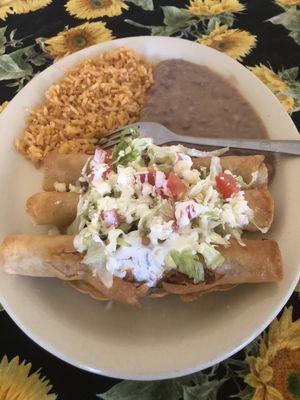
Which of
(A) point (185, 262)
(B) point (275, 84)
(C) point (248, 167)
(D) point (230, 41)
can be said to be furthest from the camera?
(D) point (230, 41)

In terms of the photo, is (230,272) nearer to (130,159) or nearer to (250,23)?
(130,159)

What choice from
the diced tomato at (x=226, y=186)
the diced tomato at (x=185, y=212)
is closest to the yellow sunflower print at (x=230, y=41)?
the diced tomato at (x=226, y=186)

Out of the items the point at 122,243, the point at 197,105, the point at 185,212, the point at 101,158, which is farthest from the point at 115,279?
the point at 197,105

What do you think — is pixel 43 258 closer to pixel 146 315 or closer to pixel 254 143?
pixel 146 315

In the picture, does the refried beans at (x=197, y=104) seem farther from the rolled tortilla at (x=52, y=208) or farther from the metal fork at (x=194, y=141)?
the rolled tortilla at (x=52, y=208)

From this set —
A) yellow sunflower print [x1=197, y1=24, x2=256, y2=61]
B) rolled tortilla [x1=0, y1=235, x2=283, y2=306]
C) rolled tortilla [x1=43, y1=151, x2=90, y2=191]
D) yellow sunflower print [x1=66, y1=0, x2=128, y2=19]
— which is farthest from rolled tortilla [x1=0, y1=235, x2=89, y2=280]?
yellow sunflower print [x1=66, y1=0, x2=128, y2=19]

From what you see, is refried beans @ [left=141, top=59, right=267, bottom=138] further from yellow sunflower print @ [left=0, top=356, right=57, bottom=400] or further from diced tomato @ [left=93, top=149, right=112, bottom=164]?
yellow sunflower print @ [left=0, top=356, right=57, bottom=400]
